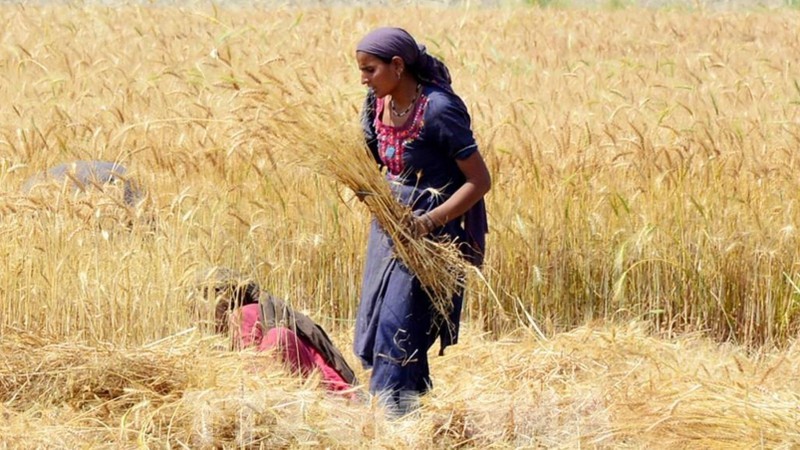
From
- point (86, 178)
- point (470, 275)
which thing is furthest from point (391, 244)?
point (86, 178)

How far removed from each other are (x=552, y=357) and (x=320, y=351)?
32.1 inches

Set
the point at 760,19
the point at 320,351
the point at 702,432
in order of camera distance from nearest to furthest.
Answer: the point at 702,432
the point at 320,351
the point at 760,19

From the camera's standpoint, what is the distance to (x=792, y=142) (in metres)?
6.82

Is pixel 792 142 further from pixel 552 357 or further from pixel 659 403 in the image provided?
pixel 659 403

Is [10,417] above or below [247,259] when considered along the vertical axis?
below

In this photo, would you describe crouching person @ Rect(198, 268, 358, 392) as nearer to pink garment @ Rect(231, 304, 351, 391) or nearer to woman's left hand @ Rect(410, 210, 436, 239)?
pink garment @ Rect(231, 304, 351, 391)

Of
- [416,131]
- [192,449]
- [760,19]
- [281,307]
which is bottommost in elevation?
[192,449]

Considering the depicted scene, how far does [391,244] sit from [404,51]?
1.99ft

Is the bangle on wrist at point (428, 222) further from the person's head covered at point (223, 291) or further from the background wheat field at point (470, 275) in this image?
the person's head covered at point (223, 291)

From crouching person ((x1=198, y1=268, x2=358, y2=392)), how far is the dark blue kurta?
28cm

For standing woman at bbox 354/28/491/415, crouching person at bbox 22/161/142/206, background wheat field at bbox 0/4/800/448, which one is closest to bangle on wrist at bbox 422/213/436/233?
standing woman at bbox 354/28/491/415

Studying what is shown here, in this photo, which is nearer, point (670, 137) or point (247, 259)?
point (247, 259)

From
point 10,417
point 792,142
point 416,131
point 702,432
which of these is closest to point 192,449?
point 10,417

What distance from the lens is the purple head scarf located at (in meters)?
4.12
